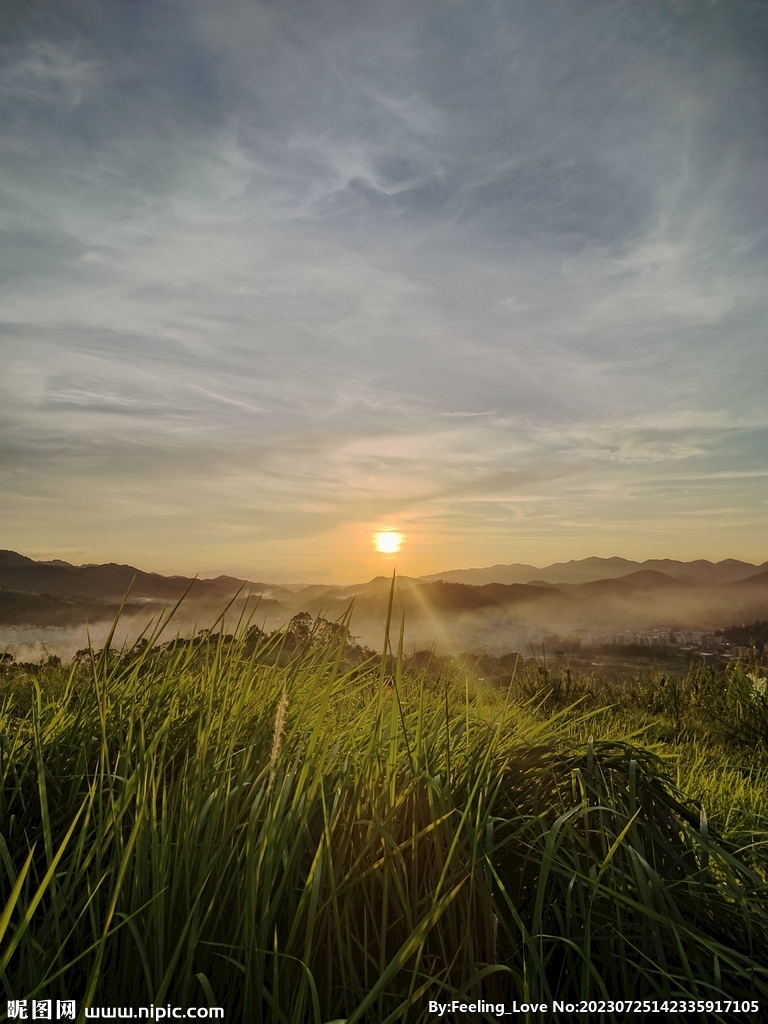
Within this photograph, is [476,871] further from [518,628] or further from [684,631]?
[684,631]

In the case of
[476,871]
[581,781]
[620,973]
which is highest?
[581,781]

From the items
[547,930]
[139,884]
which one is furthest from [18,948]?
[547,930]

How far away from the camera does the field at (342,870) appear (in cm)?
154

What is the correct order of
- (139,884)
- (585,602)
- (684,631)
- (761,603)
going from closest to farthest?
(139,884)
(684,631)
(761,603)
(585,602)

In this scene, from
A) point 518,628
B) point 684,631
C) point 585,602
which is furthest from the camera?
point 585,602

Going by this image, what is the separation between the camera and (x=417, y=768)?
2.03 meters

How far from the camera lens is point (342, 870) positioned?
186 cm

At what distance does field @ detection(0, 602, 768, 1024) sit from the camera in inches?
60.6

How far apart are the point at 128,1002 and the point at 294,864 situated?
0.42 metres

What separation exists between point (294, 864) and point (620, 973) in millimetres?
889

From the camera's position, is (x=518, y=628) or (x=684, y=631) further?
(x=684, y=631)

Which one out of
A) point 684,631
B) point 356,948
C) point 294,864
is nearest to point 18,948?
point 294,864

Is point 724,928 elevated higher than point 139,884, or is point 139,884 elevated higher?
point 139,884

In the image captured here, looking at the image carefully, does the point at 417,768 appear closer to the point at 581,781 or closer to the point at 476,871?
the point at 476,871
